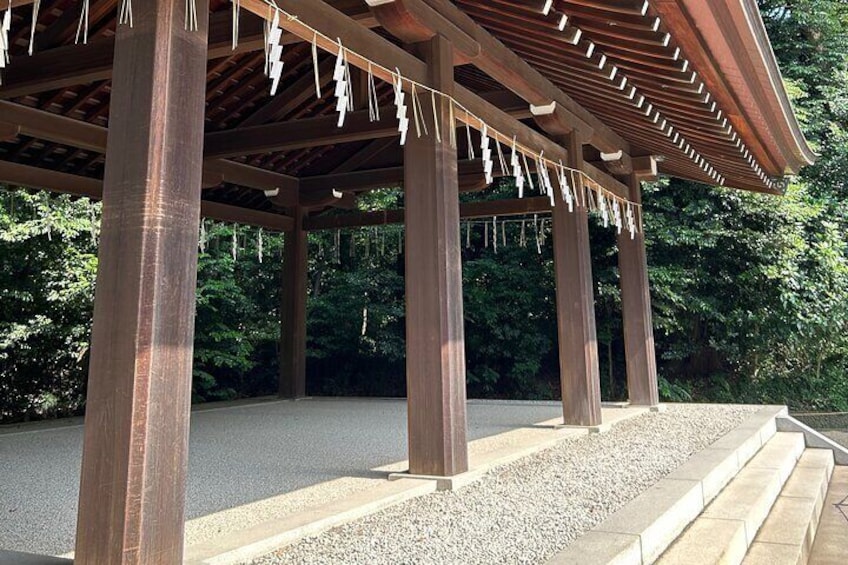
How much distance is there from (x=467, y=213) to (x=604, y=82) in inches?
122

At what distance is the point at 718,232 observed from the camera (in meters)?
8.88

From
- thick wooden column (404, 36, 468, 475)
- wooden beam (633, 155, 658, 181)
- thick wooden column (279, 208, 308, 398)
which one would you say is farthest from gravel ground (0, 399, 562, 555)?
wooden beam (633, 155, 658, 181)

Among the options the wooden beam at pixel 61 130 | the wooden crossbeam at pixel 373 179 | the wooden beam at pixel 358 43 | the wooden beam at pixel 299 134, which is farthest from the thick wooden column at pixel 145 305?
the wooden crossbeam at pixel 373 179

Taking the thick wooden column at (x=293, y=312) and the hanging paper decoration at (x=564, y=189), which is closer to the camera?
the hanging paper decoration at (x=564, y=189)

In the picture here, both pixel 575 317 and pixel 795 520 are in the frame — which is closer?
pixel 795 520

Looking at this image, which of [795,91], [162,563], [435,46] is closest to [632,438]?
[435,46]

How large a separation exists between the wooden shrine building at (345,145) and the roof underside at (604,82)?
21mm

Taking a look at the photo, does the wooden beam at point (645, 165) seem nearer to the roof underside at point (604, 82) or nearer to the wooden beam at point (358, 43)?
the roof underside at point (604, 82)

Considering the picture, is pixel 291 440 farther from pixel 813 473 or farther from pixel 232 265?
pixel 232 265

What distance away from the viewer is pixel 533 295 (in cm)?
1034

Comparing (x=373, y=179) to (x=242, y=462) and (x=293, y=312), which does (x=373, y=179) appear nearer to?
(x=293, y=312)

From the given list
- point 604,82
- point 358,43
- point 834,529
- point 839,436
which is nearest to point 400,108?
point 358,43

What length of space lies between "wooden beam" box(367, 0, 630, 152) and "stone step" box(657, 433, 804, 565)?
105 inches

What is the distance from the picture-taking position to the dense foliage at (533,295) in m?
8.11
